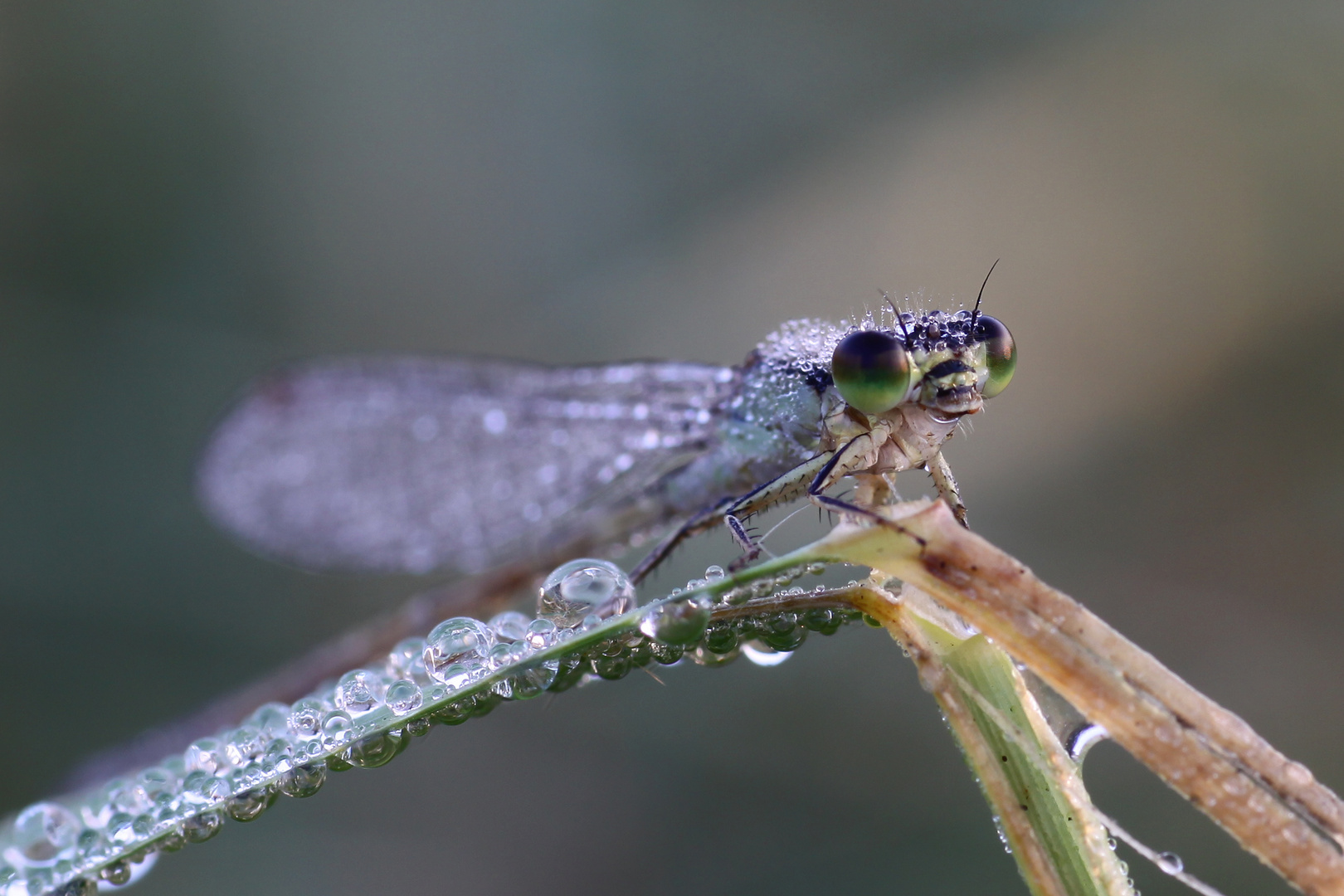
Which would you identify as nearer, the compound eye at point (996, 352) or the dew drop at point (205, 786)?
the dew drop at point (205, 786)

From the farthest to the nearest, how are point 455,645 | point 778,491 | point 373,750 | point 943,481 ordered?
point 778,491, point 943,481, point 455,645, point 373,750

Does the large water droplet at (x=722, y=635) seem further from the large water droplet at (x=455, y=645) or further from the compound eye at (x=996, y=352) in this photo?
the compound eye at (x=996, y=352)

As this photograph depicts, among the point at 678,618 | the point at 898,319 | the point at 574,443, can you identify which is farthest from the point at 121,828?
the point at 574,443

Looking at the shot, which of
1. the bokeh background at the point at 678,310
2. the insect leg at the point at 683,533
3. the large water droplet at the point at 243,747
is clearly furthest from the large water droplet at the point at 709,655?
the bokeh background at the point at 678,310

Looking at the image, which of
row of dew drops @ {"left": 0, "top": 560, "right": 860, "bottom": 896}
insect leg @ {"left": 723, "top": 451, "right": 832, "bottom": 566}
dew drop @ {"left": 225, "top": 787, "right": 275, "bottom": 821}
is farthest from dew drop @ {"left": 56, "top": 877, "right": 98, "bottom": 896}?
insect leg @ {"left": 723, "top": 451, "right": 832, "bottom": 566}

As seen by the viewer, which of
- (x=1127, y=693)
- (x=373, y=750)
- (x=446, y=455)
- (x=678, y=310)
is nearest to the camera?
(x=1127, y=693)

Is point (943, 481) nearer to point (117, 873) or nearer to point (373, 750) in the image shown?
point (373, 750)

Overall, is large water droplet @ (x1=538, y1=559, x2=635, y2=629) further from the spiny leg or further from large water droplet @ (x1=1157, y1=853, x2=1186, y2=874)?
large water droplet @ (x1=1157, y1=853, x2=1186, y2=874)

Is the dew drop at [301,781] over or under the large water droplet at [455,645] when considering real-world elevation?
under
